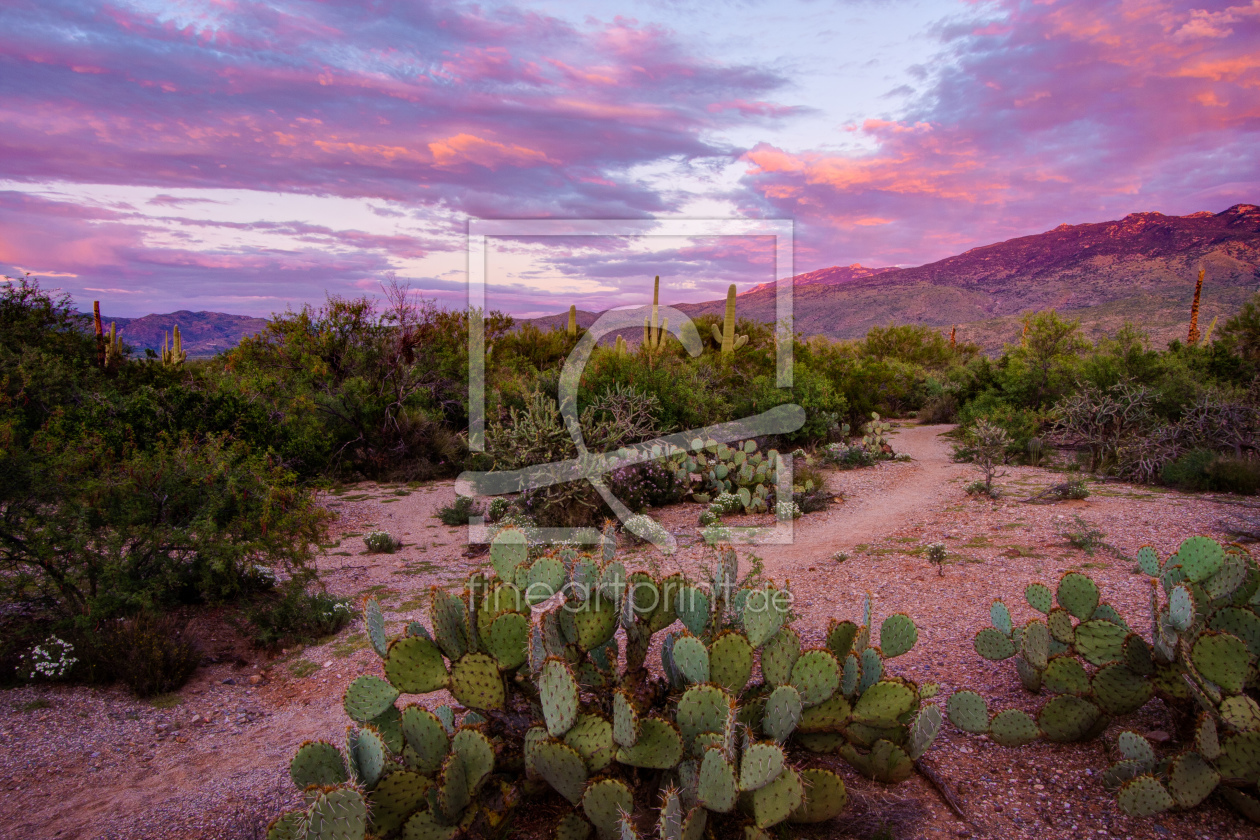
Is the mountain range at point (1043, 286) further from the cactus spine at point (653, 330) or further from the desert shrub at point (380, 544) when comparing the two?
the desert shrub at point (380, 544)

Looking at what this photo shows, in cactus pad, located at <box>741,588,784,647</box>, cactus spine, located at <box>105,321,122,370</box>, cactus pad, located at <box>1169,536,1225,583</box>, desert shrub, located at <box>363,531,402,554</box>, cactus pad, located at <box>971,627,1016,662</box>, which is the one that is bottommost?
desert shrub, located at <box>363,531,402,554</box>

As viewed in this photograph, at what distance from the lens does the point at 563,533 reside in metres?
7.88

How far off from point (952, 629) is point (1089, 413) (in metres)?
8.33

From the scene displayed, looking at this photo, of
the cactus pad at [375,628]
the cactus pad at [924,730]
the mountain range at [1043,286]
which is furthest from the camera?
the mountain range at [1043,286]

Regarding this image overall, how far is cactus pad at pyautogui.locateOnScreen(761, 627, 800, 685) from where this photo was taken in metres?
2.69

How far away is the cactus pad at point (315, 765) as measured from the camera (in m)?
2.24

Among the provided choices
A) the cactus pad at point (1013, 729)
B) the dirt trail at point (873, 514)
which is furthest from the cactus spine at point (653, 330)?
the cactus pad at point (1013, 729)

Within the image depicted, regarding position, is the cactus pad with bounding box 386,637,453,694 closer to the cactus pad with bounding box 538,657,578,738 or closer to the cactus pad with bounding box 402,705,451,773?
the cactus pad with bounding box 402,705,451,773

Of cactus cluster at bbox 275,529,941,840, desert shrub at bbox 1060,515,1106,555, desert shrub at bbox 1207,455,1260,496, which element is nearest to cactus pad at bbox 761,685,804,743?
cactus cluster at bbox 275,529,941,840

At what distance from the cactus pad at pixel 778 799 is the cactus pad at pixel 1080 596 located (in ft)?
6.89

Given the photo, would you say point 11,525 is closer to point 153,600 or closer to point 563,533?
point 153,600

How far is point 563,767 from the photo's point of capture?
237cm

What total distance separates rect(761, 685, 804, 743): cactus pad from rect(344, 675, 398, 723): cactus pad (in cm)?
156

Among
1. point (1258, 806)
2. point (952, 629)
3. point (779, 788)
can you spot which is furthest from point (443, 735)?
point (952, 629)
